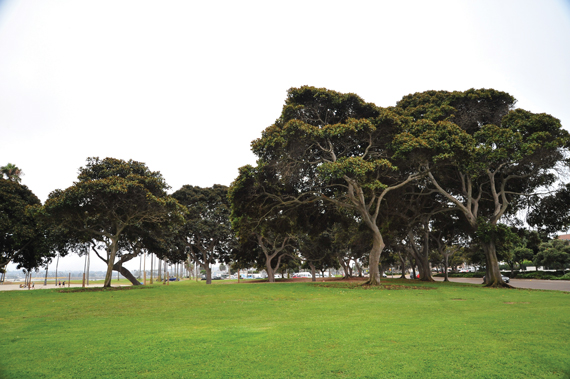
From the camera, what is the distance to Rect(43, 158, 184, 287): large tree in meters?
23.3

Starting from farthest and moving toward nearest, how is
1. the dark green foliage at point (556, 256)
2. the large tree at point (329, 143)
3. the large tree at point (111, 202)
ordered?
the dark green foliage at point (556, 256), the large tree at point (111, 202), the large tree at point (329, 143)

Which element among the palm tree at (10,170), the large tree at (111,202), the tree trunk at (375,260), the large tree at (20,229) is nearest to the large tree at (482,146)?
the tree trunk at (375,260)

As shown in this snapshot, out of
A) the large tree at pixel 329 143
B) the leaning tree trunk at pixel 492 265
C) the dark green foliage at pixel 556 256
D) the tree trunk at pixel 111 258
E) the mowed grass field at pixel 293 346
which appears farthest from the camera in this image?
the dark green foliage at pixel 556 256

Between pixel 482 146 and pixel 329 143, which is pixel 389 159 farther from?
pixel 482 146

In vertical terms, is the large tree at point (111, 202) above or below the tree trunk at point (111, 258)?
above

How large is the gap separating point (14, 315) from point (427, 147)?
20.4 meters

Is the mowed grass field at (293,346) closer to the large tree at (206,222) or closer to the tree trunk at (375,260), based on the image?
the tree trunk at (375,260)

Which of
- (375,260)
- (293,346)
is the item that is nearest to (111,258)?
(375,260)

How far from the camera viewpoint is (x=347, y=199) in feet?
85.6

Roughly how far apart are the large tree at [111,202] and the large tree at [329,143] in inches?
365

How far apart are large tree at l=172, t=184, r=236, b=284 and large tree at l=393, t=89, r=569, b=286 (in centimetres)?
2420

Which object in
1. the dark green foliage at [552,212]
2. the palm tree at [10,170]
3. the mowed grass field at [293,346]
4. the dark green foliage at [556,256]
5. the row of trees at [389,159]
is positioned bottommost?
the dark green foliage at [556,256]

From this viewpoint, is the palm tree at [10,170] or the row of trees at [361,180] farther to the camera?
the palm tree at [10,170]

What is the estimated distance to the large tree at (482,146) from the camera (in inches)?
830
